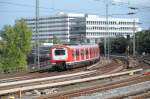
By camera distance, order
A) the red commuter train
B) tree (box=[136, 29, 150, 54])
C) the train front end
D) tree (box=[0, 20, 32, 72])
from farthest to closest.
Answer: tree (box=[136, 29, 150, 54])
tree (box=[0, 20, 32, 72])
the red commuter train
the train front end

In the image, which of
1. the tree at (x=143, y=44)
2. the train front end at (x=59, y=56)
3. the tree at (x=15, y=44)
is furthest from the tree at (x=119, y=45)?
the train front end at (x=59, y=56)

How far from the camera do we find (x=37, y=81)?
27781mm

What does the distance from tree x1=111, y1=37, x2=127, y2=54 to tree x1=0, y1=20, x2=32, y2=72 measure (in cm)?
4811

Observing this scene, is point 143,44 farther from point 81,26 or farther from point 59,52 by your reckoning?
point 59,52

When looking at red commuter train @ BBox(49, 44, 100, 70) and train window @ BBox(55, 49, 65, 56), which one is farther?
train window @ BBox(55, 49, 65, 56)

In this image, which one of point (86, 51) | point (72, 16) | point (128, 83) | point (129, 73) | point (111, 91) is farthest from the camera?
point (72, 16)

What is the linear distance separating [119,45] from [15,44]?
53204 millimetres

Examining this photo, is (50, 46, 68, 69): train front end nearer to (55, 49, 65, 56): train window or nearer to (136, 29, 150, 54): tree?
(55, 49, 65, 56): train window

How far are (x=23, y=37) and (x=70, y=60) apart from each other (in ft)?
140

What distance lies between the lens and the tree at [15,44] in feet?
271

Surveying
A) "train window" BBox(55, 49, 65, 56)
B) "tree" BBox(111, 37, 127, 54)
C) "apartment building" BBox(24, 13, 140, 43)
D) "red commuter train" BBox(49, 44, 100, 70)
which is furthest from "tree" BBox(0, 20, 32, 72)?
"apartment building" BBox(24, 13, 140, 43)

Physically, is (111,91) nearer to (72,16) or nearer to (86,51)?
(86,51)

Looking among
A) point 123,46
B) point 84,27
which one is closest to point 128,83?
point 123,46

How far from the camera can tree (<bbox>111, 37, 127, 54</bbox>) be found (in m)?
128
